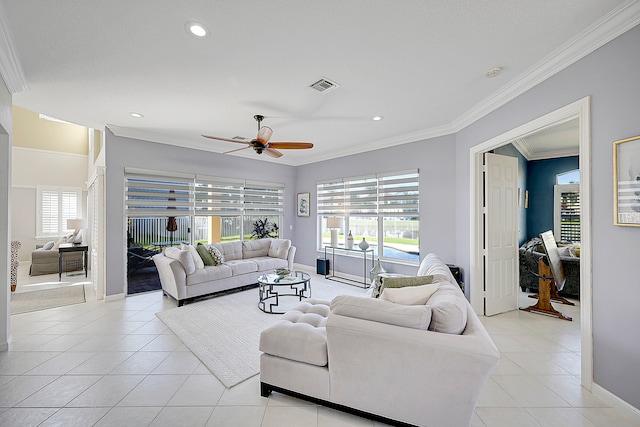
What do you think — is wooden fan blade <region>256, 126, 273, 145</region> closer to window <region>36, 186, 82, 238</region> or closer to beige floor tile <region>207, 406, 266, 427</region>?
beige floor tile <region>207, 406, 266, 427</region>

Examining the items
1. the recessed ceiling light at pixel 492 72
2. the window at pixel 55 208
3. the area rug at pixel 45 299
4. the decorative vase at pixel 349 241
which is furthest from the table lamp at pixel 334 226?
the window at pixel 55 208

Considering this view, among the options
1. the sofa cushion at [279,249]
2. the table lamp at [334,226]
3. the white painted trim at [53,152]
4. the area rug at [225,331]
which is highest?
the white painted trim at [53,152]

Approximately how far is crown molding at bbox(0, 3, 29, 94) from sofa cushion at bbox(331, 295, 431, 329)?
3.18m

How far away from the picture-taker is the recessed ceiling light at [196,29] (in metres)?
1.96

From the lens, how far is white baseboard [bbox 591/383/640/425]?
178cm

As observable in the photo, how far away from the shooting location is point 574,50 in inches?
85.2

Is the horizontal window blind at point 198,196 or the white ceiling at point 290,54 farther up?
the white ceiling at point 290,54

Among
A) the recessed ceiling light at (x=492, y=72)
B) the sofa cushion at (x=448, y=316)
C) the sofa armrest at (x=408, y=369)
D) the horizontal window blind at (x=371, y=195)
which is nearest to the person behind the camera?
the sofa armrest at (x=408, y=369)

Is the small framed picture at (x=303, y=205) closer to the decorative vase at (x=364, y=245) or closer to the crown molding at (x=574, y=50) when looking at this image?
the decorative vase at (x=364, y=245)

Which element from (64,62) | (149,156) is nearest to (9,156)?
(64,62)

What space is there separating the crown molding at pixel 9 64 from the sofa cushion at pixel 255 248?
12.6ft

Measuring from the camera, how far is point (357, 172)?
18.9 ft

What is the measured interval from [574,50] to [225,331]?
437cm

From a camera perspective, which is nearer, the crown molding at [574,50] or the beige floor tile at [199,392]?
the crown molding at [574,50]
